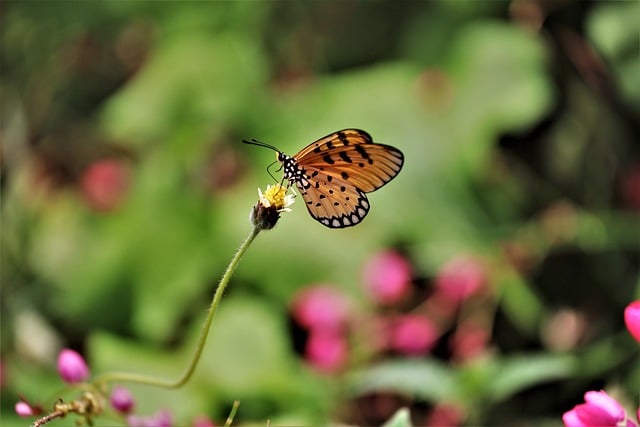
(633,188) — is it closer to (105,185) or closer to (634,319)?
(105,185)

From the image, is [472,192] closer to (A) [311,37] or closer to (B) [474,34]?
(B) [474,34]

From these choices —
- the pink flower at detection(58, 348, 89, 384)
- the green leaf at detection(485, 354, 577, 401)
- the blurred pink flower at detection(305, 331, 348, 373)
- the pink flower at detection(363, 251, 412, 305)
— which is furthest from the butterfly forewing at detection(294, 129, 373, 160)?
the pink flower at detection(363, 251, 412, 305)

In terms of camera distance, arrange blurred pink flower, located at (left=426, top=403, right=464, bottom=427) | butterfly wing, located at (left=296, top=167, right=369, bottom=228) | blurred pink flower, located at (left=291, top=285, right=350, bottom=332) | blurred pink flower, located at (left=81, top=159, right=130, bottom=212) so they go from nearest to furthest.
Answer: butterfly wing, located at (left=296, top=167, right=369, bottom=228)
blurred pink flower, located at (left=426, top=403, right=464, bottom=427)
blurred pink flower, located at (left=291, top=285, right=350, bottom=332)
blurred pink flower, located at (left=81, top=159, right=130, bottom=212)

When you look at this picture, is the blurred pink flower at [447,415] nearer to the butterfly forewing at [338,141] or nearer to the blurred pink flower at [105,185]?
the blurred pink flower at [105,185]

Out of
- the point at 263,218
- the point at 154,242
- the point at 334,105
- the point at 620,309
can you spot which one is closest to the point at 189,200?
the point at 154,242

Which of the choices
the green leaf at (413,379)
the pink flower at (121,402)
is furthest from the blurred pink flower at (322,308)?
the pink flower at (121,402)

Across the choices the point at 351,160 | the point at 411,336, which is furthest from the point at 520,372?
the point at 351,160

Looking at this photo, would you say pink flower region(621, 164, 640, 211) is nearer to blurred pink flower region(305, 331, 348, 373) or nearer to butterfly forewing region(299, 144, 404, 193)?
blurred pink flower region(305, 331, 348, 373)
